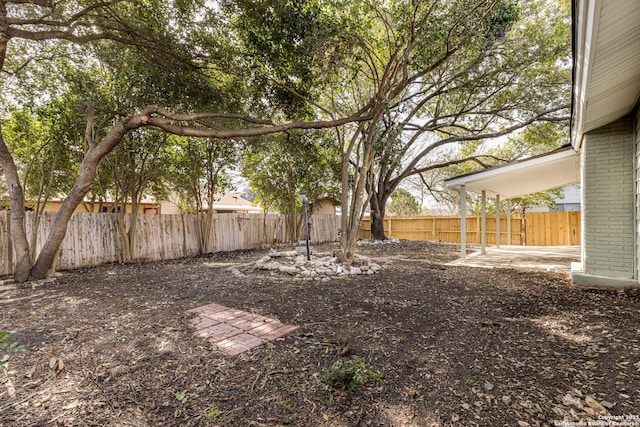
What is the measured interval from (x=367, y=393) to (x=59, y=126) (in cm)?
700

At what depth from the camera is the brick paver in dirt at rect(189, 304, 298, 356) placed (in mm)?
2619

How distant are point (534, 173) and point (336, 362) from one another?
7.24m

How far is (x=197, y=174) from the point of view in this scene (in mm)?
8594

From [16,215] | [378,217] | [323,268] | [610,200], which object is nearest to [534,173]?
[610,200]

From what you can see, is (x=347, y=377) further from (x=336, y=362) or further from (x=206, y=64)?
(x=206, y=64)

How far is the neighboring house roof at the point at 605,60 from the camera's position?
6.64 feet

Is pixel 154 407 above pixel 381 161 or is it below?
below

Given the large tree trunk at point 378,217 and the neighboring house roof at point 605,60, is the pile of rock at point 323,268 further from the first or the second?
the large tree trunk at point 378,217

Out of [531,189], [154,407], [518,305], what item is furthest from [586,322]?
[531,189]

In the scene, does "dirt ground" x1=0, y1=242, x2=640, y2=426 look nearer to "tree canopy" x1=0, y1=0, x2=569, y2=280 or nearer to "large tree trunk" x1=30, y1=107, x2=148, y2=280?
"large tree trunk" x1=30, y1=107, x2=148, y2=280

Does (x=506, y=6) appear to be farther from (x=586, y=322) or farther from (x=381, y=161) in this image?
(x=586, y=322)

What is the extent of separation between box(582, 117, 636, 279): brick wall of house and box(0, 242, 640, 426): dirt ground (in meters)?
0.55

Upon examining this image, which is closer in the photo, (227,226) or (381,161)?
(381,161)

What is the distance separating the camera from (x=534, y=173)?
22.6 ft
